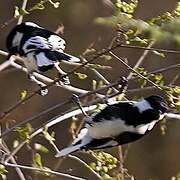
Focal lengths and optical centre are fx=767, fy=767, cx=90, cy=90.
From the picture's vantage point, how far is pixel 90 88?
451 centimetres

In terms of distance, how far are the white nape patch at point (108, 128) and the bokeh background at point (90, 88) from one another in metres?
2.45

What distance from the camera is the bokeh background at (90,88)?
4.50 meters

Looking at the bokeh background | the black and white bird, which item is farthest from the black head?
the bokeh background

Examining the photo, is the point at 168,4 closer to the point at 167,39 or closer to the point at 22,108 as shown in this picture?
the point at 22,108

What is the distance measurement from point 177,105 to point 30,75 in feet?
1.60

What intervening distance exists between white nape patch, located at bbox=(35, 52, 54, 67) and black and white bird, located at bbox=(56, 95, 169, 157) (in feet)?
0.60

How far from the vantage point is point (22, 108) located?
4.60 metres

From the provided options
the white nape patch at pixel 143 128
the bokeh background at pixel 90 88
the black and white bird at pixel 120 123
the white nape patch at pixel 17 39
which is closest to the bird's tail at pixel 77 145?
the black and white bird at pixel 120 123

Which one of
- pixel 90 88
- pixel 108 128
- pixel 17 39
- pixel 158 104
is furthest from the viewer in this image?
pixel 90 88

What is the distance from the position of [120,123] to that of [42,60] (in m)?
0.25

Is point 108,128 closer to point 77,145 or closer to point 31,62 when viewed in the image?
point 77,145

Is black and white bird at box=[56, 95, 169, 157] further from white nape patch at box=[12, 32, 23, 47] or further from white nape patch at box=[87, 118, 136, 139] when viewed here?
white nape patch at box=[12, 32, 23, 47]

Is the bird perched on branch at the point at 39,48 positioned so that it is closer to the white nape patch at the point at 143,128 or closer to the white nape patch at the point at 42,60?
the white nape patch at the point at 42,60

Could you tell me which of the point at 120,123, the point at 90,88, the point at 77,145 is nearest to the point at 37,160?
the point at 77,145
